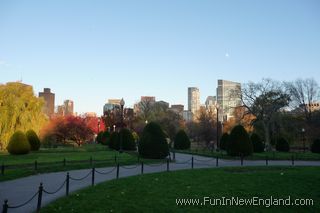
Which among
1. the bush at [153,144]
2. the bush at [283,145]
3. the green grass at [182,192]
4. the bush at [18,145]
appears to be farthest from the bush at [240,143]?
the bush at [18,145]

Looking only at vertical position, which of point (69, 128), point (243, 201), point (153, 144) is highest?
point (69, 128)

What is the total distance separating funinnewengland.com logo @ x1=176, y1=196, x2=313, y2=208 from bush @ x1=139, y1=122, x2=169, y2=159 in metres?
17.9

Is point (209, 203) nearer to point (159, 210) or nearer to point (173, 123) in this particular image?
point (159, 210)

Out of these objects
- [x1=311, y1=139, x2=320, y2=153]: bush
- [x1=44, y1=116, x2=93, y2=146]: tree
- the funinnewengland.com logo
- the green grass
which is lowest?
the funinnewengland.com logo

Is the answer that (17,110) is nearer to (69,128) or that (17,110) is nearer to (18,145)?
(18,145)

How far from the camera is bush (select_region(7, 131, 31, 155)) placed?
116 ft

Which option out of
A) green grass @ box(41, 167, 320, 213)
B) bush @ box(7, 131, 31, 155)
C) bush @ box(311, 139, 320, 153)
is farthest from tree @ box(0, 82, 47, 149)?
bush @ box(311, 139, 320, 153)

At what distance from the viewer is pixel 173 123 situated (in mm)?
80500

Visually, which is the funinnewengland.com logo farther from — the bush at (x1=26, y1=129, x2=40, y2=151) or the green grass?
the bush at (x1=26, y1=129, x2=40, y2=151)

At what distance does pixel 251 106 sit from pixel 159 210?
160 feet

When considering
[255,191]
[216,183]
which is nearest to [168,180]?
[216,183]

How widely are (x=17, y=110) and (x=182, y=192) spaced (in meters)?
33.5

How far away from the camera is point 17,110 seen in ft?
135

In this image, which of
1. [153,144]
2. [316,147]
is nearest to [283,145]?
[316,147]
